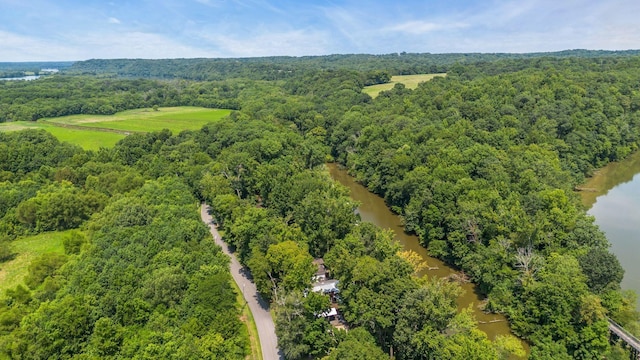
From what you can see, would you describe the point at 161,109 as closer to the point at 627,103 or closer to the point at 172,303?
the point at 172,303

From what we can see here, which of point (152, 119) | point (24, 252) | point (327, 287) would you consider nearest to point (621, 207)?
point (327, 287)

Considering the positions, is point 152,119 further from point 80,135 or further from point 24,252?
point 24,252

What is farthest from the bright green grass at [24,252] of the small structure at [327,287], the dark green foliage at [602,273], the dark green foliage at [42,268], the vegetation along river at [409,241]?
the dark green foliage at [602,273]

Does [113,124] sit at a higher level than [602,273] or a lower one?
higher

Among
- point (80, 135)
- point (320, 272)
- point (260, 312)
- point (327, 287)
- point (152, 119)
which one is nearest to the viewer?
point (260, 312)

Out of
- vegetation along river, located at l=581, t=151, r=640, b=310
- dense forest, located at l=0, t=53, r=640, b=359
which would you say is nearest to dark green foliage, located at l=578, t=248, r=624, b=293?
dense forest, located at l=0, t=53, r=640, b=359

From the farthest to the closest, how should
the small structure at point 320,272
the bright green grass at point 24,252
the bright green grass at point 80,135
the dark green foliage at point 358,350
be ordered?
the bright green grass at point 80,135 → the bright green grass at point 24,252 → the small structure at point 320,272 → the dark green foliage at point 358,350

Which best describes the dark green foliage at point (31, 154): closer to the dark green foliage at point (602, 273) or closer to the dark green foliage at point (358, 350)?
the dark green foliage at point (358, 350)

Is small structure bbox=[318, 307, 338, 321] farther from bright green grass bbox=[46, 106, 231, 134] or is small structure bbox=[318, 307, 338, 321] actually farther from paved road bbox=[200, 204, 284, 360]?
bright green grass bbox=[46, 106, 231, 134]
